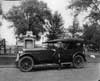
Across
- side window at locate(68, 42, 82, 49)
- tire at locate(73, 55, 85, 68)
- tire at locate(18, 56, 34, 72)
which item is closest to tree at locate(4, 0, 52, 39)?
side window at locate(68, 42, 82, 49)

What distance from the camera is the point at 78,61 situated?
10.1m

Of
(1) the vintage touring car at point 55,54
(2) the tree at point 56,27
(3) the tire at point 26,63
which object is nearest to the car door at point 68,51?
(1) the vintage touring car at point 55,54

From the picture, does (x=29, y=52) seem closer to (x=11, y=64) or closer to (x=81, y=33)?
(x=11, y=64)

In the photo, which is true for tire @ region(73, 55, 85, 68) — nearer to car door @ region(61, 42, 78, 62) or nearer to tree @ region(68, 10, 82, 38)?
car door @ region(61, 42, 78, 62)

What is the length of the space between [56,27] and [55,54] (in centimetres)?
2342

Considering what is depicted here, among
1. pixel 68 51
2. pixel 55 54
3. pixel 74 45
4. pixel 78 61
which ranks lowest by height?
pixel 78 61

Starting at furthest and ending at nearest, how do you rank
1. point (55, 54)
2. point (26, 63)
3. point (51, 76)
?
point (55, 54) → point (26, 63) → point (51, 76)

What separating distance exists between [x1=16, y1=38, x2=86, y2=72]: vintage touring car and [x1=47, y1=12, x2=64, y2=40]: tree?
20760 millimetres

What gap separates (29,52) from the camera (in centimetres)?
928

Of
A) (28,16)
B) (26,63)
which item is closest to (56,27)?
(28,16)

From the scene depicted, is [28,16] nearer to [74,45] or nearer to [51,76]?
[74,45]

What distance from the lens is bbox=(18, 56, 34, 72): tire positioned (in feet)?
29.7

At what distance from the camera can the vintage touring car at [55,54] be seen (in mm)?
9156

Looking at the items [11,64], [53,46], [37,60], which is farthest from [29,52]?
[11,64]
